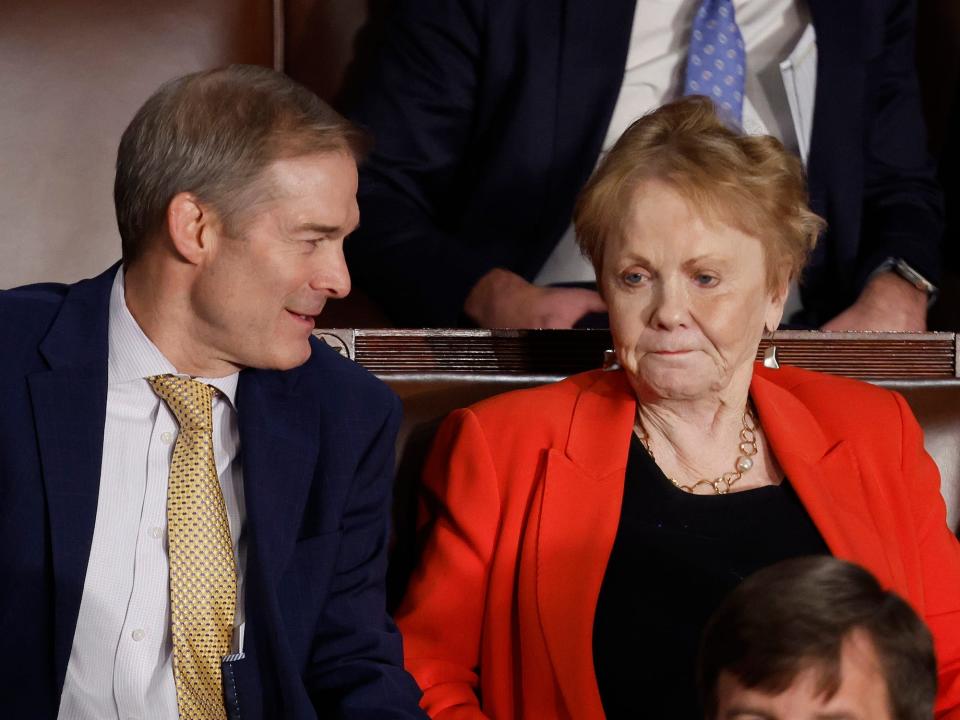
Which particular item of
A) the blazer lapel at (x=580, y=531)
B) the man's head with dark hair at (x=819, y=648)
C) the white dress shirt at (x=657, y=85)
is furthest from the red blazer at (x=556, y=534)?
the white dress shirt at (x=657, y=85)

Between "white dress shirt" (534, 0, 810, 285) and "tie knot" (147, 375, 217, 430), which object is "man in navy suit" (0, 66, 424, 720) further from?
"white dress shirt" (534, 0, 810, 285)

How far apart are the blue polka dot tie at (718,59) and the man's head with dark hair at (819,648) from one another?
1.16 metres

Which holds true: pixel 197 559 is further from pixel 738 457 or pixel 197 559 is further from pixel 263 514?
pixel 738 457

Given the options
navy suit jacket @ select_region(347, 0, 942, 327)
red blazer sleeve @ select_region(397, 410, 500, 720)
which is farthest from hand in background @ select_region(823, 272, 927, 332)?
red blazer sleeve @ select_region(397, 410, 500, 720)

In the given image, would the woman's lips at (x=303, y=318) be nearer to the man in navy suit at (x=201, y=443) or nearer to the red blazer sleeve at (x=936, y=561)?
the man in navy suit at (x=201, y=443)

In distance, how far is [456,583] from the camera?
4.83 feet

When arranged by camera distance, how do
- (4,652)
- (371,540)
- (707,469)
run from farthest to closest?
(707,469) → (371,540) → (4,652)

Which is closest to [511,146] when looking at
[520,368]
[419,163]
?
[419,163]

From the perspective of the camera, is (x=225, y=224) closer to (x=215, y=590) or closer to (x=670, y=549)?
(x=215, y=590)

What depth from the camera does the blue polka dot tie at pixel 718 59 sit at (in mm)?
2070

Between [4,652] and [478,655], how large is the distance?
0.48 meters

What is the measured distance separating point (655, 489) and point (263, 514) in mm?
430

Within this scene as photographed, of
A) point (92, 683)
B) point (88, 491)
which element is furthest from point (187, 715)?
point (88, 491)

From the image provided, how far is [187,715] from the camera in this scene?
1.32 meters
